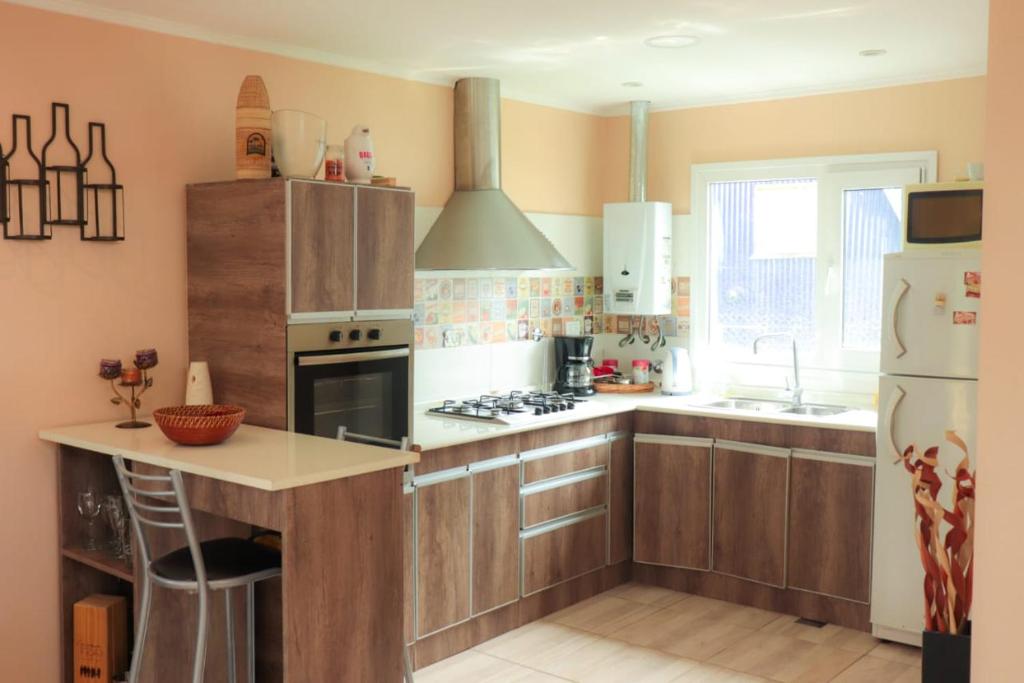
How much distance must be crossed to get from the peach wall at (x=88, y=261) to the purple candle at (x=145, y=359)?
14cm

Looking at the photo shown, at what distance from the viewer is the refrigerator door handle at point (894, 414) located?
4301 mm

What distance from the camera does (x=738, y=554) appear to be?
4.90m

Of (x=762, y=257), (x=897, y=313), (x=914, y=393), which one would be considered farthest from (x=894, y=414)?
(x=762, y=257)

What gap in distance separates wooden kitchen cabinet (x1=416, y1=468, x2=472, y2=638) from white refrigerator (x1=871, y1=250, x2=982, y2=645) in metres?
1.78

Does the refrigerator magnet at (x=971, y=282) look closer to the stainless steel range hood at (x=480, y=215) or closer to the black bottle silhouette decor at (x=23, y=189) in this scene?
the stainless steel range hood at (x=480, y=215)

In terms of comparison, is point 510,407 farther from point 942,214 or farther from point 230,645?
point 942,214

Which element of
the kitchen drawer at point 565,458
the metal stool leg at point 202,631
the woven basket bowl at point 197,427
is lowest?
the metal stool leg at point 202,631

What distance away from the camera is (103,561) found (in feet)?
11.7

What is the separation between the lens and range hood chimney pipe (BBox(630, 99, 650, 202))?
569 cm

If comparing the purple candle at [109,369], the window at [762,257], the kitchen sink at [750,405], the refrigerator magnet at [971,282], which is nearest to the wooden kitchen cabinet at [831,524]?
the kitchen sink at [750,405]

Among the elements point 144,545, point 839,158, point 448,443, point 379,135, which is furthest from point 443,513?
point 839,158

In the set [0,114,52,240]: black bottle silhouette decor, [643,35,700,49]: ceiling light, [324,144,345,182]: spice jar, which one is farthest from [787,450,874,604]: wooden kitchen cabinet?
[0,114,52,240]: black bottle silhouette decor

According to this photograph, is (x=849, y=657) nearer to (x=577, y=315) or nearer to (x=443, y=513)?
(x=443, y=513)

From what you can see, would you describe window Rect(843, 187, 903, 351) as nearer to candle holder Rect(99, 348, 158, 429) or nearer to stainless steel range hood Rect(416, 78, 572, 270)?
stainless steel range hood Rect(416, 78, 572, 270)
